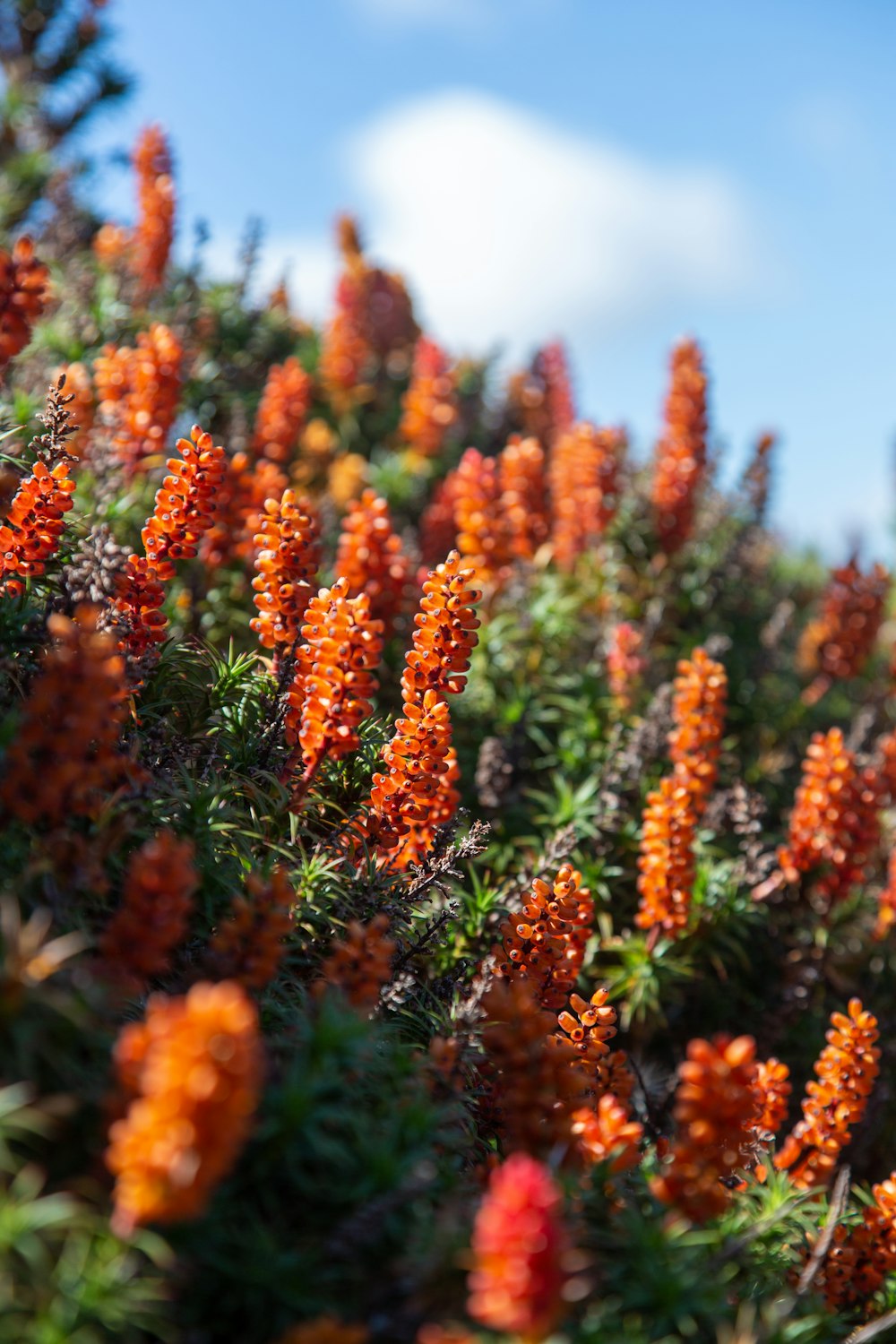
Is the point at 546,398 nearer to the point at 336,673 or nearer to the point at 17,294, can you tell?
the point at 17,294

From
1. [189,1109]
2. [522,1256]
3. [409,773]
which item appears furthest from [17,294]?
[522,1256]

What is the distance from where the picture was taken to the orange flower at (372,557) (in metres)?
6.78

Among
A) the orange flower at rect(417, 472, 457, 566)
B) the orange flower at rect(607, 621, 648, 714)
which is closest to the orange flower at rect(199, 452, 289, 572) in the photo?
the orange flower at rect(417, 472, 457, 566)

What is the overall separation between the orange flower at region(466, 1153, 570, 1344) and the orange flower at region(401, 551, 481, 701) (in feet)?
8.07

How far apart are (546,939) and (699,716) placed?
2.25 meters

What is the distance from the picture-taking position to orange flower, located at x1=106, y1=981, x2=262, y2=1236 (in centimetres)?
266

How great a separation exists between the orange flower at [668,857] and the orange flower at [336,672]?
192 centimetres

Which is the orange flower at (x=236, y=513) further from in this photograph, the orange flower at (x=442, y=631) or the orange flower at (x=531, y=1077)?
the orange flower at (x=531, y=1077)

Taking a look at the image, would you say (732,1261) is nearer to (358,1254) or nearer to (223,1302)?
(358,1254)

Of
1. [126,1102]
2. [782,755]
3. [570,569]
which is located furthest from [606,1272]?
[570,569]

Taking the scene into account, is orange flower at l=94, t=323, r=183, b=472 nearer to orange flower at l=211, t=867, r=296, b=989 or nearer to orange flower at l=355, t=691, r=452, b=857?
orange flower at l=355, t=691, r=452, b=857

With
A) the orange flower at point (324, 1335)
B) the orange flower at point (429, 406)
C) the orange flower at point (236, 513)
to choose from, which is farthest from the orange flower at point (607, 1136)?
the orange flower at point (429, 406)

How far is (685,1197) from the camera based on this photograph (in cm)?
367

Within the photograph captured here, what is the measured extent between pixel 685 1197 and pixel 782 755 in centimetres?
566
